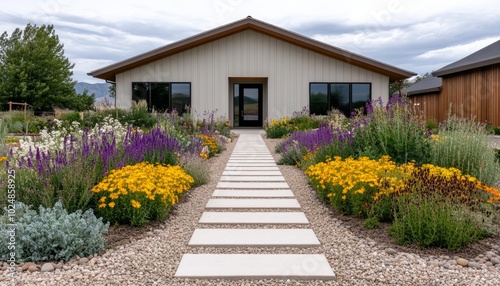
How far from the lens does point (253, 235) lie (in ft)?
13.7

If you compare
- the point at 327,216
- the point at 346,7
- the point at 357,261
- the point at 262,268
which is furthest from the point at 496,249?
the point at 346,7

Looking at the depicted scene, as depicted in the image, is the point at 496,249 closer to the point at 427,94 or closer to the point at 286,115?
the point at 286,115

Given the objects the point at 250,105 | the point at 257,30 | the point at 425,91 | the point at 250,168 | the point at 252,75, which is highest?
the point at 257,30

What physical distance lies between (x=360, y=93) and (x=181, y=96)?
306 inches

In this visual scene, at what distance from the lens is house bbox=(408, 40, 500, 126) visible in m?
15.6

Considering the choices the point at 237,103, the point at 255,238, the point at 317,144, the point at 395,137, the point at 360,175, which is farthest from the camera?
the point at 237,103

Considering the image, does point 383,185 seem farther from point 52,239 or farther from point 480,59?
point 480,59

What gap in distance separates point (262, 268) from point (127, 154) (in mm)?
3360

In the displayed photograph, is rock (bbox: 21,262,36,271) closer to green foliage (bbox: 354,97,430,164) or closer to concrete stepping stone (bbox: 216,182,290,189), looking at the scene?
concrete stepping stone (bbox: 216,182,290,189)

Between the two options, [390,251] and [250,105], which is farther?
[250,105]

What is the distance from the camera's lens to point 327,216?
16.5 feet

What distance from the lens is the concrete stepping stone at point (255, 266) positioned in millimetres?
3230

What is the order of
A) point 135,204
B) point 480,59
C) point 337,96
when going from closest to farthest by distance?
point 135,204 → point 480,59 → point 337,96

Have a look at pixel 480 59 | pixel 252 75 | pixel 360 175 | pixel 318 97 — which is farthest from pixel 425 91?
pixel 360 175
